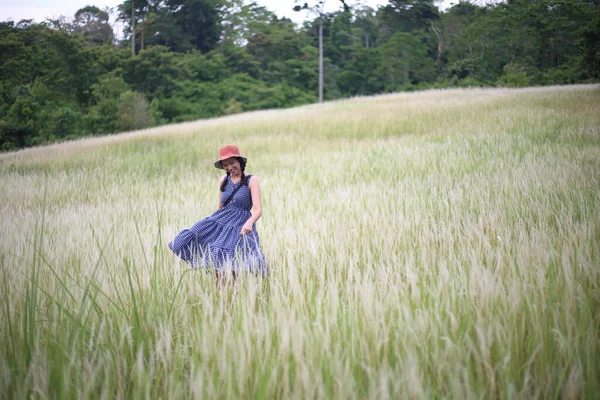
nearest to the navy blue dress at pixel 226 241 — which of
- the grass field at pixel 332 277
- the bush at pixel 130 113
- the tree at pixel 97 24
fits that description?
the grass field at pixel 332 277

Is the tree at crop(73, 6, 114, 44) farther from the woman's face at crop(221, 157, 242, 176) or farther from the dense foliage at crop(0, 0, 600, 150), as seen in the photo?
the woman's face at crop(221, 157, 242, 176)

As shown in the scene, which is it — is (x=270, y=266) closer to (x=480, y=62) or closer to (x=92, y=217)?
(x=92, y=217)

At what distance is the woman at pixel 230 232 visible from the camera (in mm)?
2188

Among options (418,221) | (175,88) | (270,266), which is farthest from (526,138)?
(175,88)

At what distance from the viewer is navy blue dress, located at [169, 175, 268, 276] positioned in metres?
2.17

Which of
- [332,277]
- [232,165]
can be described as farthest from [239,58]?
[332,277]

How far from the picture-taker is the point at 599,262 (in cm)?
181

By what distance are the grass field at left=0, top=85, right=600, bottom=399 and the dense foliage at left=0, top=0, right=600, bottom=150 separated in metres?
21.2

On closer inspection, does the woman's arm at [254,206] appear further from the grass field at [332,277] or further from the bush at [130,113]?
the bush at [130,113]

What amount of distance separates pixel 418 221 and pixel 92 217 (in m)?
3.60

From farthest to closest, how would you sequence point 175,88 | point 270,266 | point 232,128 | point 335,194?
point 175,88
point 232,128
point 335,194
point 270,266

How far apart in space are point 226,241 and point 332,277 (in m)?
0.77

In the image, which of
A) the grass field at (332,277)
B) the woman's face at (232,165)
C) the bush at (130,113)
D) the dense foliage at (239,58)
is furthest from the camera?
the bush at (130,113)

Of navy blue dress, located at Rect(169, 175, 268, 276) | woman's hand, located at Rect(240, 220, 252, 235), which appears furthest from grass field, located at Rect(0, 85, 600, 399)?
woman's hand, located at Rect(240, 220, 252, 235)
